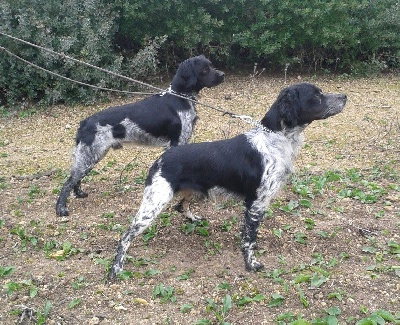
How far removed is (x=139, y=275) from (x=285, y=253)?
4.44 ft

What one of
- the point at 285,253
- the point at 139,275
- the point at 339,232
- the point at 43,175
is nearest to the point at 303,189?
the point at 339,232

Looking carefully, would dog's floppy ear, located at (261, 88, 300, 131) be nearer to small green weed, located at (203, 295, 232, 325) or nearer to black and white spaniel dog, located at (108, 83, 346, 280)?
black and white spaniel dog, located at (108, 83, 346, 280)

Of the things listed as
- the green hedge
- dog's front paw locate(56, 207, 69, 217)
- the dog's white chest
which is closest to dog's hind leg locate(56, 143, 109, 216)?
dog's front paw locate(56, 207, 69, 217)

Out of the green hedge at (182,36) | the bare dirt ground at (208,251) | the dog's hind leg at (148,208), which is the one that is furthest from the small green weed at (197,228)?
the green hedge at (182,36)

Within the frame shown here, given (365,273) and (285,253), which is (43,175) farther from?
(365,273)

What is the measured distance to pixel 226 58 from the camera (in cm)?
1238

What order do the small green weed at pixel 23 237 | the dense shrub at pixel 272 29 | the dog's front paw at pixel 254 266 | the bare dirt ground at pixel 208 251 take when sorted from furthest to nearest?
the dense shrub at pixel 272 29 < the small green weed at pixel 23 237 < the dog's front paw at pixel 254 266 < the bare dirt ground at pixel 208 251

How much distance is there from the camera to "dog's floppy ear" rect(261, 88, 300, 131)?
14.7ft

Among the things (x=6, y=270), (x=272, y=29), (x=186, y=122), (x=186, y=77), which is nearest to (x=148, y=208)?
(x=6, y=270)

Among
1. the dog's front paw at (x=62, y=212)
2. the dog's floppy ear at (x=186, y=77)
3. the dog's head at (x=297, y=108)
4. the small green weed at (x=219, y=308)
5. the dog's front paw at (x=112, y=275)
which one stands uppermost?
the dog's head at (x=297, y=108)

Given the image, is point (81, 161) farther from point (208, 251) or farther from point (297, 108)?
point (297, 108)

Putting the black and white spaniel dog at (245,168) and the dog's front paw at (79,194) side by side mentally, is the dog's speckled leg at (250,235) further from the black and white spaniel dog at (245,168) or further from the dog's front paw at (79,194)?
the dog's front paw at (79,194)

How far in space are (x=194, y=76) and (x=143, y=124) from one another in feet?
2.87

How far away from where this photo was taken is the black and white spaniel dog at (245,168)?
14.7ft
